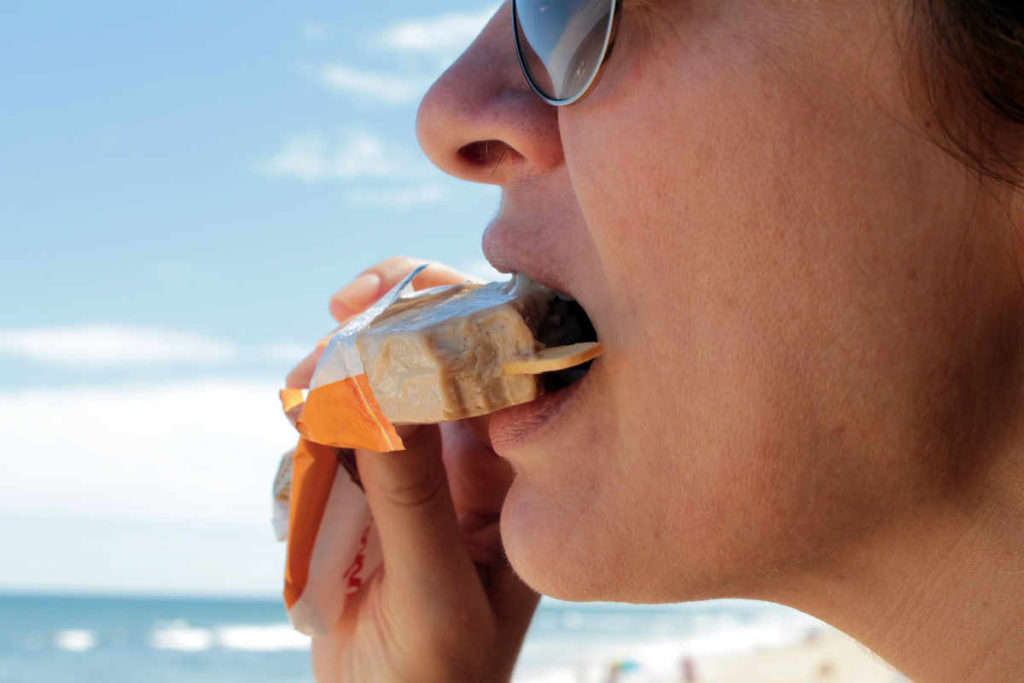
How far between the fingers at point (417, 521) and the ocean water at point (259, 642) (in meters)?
17.5

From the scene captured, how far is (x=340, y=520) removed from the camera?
2.13 m

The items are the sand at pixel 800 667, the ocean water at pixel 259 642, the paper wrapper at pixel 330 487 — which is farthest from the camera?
the ocean water at pixel 259 642

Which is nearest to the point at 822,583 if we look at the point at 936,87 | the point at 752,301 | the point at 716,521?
the point at 716,521

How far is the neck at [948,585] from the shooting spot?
1.07 meters

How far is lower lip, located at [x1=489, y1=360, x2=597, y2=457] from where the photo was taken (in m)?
1.31

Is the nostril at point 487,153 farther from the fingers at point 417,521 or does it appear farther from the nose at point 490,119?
the fingers at point 417,521

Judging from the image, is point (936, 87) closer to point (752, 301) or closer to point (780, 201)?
point (780, 201)

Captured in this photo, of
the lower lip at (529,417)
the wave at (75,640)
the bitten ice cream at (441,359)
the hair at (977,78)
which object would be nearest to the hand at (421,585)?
the bitten ice cream at (441,359)

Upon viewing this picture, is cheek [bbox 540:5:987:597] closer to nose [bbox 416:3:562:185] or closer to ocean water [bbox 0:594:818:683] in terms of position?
nose [bbox 416:3:562:185]

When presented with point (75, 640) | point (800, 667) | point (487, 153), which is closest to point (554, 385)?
point (487, 153)

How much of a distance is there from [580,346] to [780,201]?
346mm

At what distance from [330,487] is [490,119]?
1101mm

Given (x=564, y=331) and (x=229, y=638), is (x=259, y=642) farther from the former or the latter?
(x=564, y=331)

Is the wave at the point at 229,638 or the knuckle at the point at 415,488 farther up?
the knuckle at the point at 415,488
